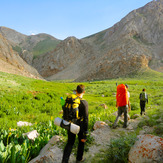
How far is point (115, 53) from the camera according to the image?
79.2 meters

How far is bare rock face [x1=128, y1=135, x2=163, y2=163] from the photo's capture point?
2.96 meters

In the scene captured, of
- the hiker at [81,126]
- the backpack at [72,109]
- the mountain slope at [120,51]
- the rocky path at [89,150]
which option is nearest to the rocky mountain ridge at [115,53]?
the mountain slope at [120,51]

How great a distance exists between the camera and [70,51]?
107188 mm

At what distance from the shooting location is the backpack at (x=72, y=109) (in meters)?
3.46

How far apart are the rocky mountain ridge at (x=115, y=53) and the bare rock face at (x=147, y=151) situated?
70207 millimetres

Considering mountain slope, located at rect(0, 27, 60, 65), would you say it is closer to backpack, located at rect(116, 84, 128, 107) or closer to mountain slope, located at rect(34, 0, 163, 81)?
mountain slope, located at rect(34, 0, 163, 81)

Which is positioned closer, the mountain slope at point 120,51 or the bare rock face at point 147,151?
the bare rock face at point 147,151

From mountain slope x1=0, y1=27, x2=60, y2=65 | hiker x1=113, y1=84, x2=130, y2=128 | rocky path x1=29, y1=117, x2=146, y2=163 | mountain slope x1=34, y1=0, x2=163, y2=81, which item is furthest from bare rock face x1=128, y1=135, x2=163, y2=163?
mountain slope x1=0, y1=27, x2=60, y2=65

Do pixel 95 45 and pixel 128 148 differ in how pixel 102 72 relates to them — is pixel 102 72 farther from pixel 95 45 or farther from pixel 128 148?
pixel 128 148

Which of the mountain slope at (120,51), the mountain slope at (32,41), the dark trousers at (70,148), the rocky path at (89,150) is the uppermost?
the mountain slope at (32,41)

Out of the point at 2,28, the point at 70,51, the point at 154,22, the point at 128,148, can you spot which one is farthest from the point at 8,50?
the point at 2,28

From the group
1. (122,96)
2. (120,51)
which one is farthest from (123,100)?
(120,51)

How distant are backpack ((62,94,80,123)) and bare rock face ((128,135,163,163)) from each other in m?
1.68

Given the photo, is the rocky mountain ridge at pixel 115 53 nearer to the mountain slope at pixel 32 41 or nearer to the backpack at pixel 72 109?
the mountain slope at pixel 32 41
